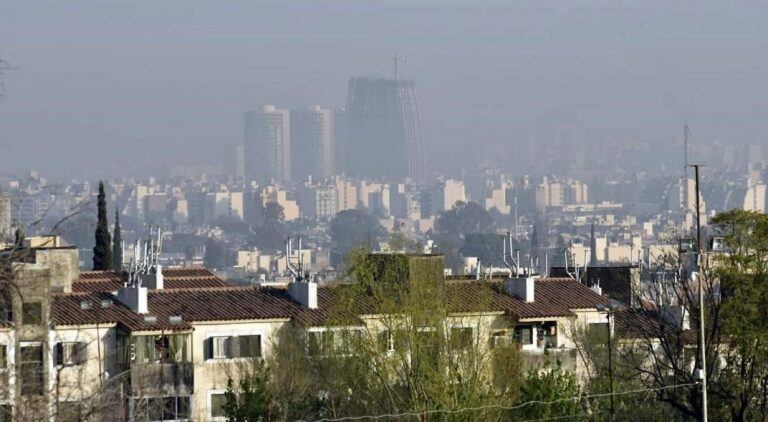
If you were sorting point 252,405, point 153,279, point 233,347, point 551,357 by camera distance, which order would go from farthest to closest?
point 153,279 < point 551,357 < point 233,347 < point 252,405

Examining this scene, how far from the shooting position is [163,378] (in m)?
30.9

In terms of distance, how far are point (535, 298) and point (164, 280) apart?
784cm

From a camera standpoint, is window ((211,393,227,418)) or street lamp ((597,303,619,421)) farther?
window ((211,393,227,418))

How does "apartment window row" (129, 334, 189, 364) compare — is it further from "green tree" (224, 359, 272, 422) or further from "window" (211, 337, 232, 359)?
"green tree" (224, 359, 272, 422)

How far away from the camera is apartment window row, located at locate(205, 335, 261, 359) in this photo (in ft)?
106

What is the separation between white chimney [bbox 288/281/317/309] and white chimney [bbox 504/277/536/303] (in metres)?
4.16

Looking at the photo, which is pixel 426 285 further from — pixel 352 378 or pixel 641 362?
pixel 641 362

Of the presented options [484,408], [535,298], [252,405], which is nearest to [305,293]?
[535,298]

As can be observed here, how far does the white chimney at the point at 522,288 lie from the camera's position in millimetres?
36500

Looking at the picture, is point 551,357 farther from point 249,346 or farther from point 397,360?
point 397,360

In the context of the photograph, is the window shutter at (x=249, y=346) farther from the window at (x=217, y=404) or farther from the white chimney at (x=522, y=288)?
the white chimney at (x=522, y=288)

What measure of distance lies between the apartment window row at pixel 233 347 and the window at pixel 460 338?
503cm

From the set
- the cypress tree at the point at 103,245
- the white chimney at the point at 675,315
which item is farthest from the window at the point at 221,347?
the cypress tree at the point at 103,245

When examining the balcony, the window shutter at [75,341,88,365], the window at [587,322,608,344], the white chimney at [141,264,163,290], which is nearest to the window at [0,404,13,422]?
the window shutter at [75,341,88,365]
